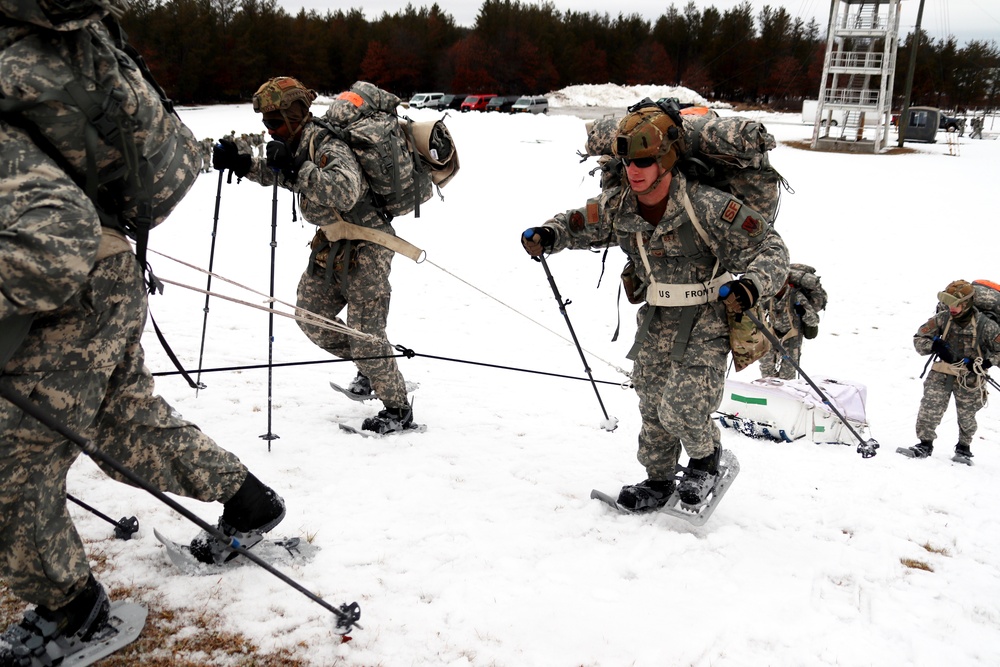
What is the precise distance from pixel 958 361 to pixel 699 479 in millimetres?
6125

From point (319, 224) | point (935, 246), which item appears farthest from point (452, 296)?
point (935, 246)

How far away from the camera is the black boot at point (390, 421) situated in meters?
6.05

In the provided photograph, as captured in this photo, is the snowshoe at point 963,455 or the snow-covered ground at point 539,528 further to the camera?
the snowshoe at point 963,455

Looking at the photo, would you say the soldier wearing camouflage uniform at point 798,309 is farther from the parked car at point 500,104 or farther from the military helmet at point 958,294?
the parked car at point 500,104

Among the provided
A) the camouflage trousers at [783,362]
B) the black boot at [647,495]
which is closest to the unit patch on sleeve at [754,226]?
the black boot at [647,495]

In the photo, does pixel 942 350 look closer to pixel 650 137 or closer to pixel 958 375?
pixel 958 375

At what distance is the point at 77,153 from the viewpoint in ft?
8.55

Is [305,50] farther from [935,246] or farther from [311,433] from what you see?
[311,433]

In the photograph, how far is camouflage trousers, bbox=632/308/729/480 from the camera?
15.3 feet

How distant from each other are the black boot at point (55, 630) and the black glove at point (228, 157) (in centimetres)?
310

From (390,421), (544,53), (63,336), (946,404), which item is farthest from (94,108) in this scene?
(544,53)

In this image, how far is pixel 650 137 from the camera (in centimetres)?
427

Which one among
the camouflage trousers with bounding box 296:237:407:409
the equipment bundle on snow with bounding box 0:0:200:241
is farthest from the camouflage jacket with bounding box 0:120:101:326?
the camouflage trousers with bounding box 296:237:407:409

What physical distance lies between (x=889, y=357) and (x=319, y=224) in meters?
11.0
